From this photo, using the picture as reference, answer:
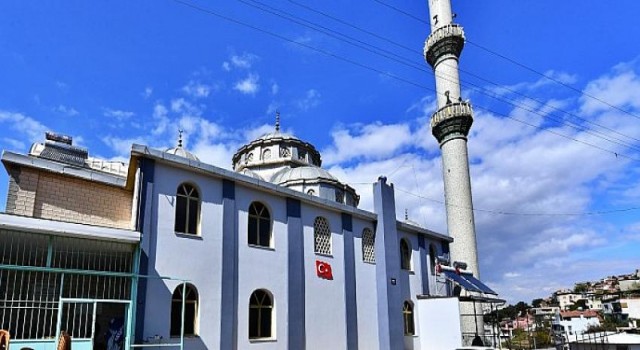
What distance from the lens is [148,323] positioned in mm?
9445

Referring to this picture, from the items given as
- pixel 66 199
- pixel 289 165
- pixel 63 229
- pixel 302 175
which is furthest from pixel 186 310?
Answer: pixel 289 165

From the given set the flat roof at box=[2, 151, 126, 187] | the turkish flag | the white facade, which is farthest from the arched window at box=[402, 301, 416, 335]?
the flat roof at box=[2, 151, 126, 187]

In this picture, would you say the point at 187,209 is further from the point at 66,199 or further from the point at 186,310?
the point at 66,199

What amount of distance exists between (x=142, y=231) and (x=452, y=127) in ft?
62.3

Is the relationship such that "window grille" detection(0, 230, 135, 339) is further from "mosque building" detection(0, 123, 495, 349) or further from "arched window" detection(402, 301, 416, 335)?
"arched window" detection(402, 301, 416, 335)

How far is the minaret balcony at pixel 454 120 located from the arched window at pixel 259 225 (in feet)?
49.8

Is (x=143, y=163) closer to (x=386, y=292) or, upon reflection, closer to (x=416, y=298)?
(x=386, y=292)

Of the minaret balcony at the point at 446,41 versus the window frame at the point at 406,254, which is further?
the minaret balcony at the point at 446,41

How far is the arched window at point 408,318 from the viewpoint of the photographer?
16.1 meters

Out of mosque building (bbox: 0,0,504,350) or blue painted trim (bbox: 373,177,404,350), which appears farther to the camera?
blue painted trim (bbox: 373,177,404,350)

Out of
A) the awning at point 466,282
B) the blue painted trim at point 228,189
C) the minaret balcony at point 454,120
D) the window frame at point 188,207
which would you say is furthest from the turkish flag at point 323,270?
the minaret balcony at point 454,120

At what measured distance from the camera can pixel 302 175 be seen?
2261 centimetres

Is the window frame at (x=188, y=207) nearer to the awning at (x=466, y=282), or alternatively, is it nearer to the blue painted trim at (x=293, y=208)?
the blue painted trim at (x=293, y=208)

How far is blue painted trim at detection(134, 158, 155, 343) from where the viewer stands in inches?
364
